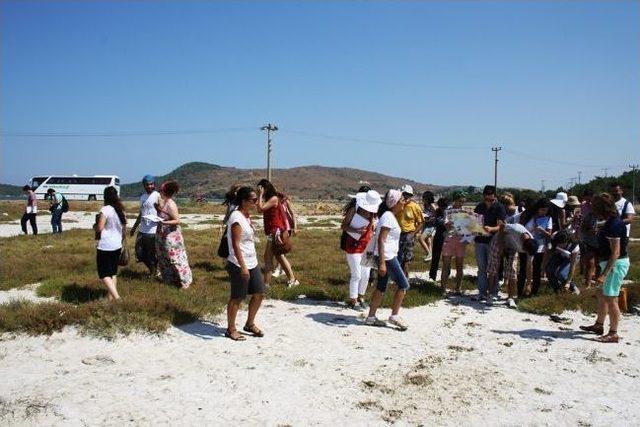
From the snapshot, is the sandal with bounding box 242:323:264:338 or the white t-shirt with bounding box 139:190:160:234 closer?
the sandal with bounding box 242:323:264:338

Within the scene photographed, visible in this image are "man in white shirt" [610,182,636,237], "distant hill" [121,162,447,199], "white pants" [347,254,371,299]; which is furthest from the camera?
"distant hill" [121,162,447,199]

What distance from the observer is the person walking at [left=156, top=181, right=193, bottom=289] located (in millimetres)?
8680

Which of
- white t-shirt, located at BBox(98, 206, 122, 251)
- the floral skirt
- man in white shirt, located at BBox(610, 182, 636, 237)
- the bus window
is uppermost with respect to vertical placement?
man in white shirt, located at BBox(610, 182, 636, 237)

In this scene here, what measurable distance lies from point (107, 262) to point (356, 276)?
380 cm

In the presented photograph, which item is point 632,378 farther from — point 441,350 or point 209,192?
point 209,192

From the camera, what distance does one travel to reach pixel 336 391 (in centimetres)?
530

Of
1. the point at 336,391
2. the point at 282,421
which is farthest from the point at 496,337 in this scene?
the point at 282,421

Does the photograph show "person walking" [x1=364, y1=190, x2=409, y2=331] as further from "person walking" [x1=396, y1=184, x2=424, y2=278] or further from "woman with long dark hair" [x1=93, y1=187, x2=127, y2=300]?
"woman with long dark hair" [x1=93, y1=187, x2=127, y2=300]

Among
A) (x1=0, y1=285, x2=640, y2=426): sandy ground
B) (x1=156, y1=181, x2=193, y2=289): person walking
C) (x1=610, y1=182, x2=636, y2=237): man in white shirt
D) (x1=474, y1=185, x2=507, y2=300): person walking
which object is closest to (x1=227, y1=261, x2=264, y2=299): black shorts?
(x1=0, y1=285, x2=640, y2=426): sandy ground

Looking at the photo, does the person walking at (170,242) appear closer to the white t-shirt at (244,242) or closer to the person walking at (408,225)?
the white t-shirt at (244,242)

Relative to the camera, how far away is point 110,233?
7.50 m

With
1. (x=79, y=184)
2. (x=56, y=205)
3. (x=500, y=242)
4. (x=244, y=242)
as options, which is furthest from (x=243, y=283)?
(x=79, y=184)

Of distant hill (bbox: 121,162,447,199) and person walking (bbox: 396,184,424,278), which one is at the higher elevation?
person walking (bbox: 396,184,424,278)

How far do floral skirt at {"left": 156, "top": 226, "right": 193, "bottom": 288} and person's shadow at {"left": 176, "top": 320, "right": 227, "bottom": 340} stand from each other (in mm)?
1786
